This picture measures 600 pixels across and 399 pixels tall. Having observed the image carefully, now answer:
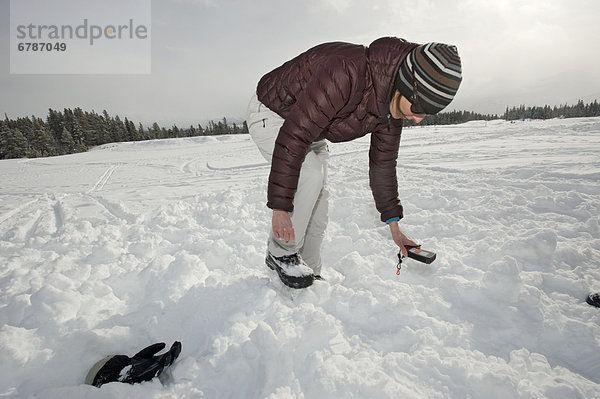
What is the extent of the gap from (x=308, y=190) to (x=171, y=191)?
4988 millimetres

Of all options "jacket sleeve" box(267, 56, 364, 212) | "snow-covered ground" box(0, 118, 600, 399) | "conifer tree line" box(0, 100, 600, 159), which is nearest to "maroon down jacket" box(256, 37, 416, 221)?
"jacket sleeve" box(267, 56, 364, 212)

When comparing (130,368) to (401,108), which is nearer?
(130,368)

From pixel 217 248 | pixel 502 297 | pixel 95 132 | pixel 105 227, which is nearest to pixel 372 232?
pixel 502 297

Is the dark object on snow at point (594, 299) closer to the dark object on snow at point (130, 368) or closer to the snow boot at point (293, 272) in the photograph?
the snow boot at point (293, 272)

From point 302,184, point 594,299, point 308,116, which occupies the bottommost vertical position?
point 594,299

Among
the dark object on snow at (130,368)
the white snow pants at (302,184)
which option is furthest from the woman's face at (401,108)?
the dark object on snow at (130,368)

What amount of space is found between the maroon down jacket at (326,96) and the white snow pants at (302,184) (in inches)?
5.5

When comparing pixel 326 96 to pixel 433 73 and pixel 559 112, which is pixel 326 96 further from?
pixel 559 112

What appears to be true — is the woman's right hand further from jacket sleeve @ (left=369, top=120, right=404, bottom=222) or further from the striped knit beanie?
the striped knit beanie

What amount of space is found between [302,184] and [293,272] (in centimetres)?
65

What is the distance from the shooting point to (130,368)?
1433 mm

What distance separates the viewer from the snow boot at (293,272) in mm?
2061

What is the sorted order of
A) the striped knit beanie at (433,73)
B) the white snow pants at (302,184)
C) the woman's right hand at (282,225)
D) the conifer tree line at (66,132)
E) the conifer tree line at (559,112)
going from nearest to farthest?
1. the striped knit beanie at (433,73)
2. the woman's right hand at (282,225)
3. the white snow pants at (302,184)
4. the conifer tree line at (66,132)
5. the conifer tree line at (559,112)

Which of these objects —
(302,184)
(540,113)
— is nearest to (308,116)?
(302,184)
